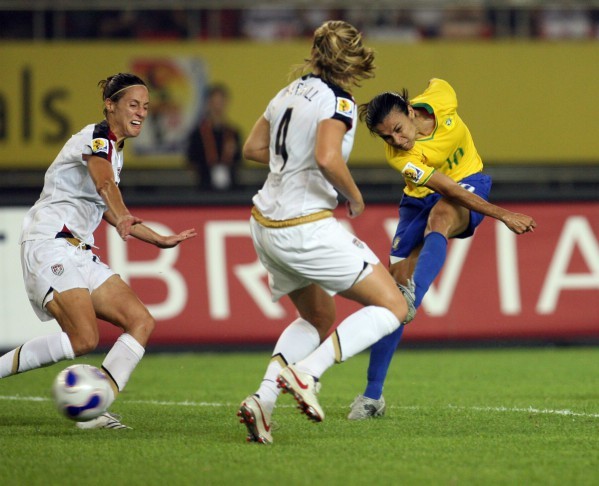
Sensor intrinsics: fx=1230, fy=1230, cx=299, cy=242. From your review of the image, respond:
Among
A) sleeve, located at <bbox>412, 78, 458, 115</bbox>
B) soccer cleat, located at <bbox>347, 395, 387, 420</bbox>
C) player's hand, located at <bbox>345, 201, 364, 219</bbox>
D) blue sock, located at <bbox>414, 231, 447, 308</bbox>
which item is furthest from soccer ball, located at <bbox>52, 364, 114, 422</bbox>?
sleeve, located at <bbox>412, 78, 458, 115</bbox>

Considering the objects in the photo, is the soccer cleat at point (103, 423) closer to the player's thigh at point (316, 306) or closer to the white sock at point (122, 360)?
the white sock at point (122, 360)

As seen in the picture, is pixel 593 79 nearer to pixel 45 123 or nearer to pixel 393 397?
pixel 45 123

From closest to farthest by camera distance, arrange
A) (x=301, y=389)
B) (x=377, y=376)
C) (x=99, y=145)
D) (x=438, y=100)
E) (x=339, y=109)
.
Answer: (x=301, y=389) < (x=339, y=109) < (x=99, y=145) < (x=377, y=376) < (x=438, y=100)

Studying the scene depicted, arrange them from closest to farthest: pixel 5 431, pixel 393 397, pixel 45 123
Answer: pixel 5 431 → pixel 393 397 → pixel 45 123

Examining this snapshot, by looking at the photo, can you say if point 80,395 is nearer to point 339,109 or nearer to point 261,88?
point 339,109

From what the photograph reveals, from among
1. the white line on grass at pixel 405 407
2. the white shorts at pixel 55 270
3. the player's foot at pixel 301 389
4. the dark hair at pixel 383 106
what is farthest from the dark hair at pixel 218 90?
the player's foot at pixel 301 389

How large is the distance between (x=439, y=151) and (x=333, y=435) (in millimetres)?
2069

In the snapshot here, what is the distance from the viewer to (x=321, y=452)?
5.73 m

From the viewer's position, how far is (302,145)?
5.82 meters

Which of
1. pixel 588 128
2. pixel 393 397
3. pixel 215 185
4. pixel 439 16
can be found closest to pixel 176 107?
pixel 215 185

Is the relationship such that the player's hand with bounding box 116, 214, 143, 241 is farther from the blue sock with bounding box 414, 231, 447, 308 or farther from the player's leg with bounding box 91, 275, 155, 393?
the blue sock with bounding box 414, 231, 447, 308

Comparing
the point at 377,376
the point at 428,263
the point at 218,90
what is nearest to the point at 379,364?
the point at 377,376

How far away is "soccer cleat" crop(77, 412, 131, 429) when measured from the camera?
6.71 metres

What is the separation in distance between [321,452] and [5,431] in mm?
1874
